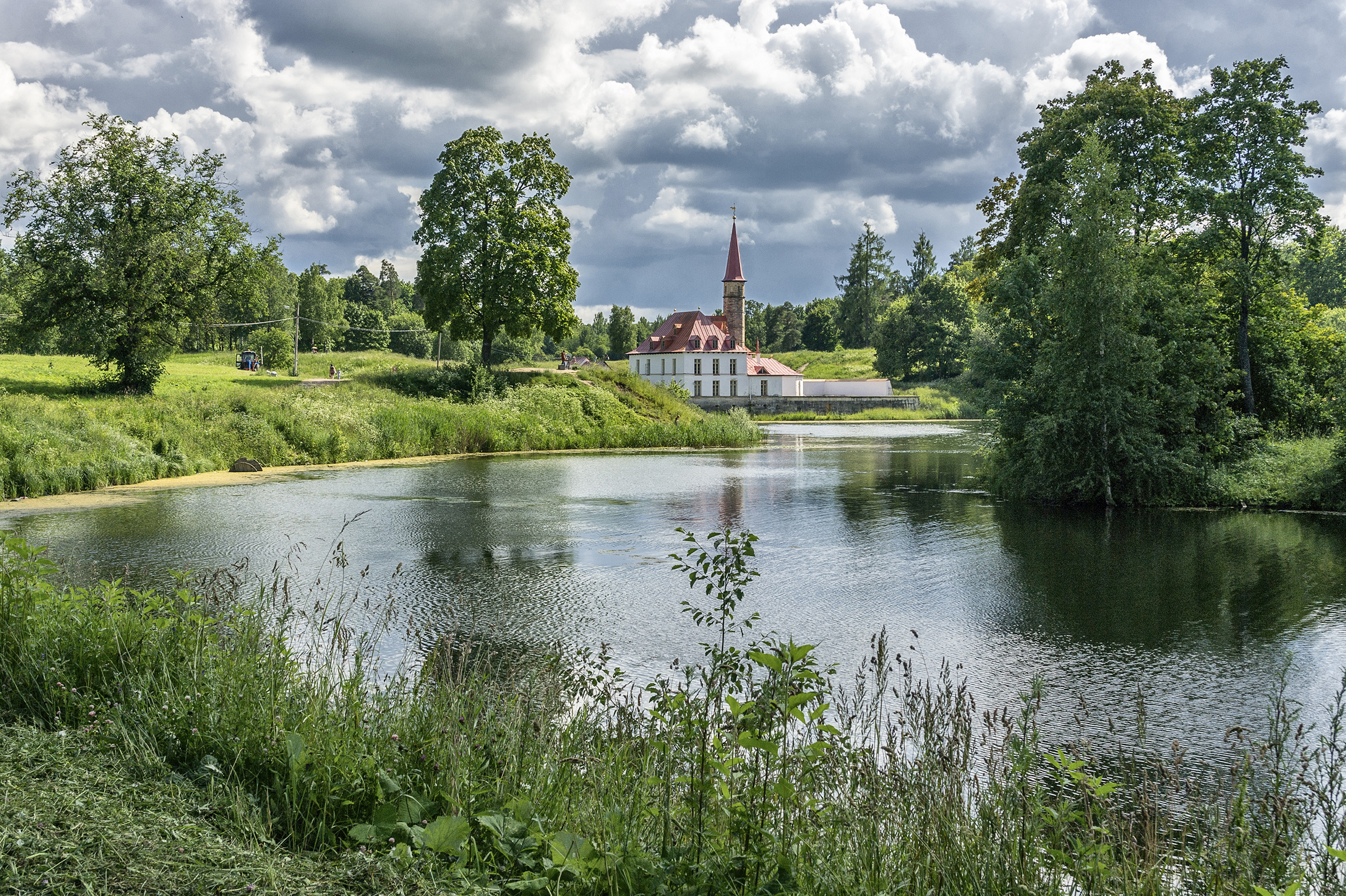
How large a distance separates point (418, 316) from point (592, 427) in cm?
6620

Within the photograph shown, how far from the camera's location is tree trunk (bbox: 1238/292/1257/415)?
24250mm

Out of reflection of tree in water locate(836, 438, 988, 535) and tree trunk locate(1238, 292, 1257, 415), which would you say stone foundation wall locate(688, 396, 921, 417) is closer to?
reflection of tree in water locate(836, 438, 988, 535)

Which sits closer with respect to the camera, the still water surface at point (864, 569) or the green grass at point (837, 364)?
the still water surface at point (864, 569)

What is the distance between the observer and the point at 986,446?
2477 cm

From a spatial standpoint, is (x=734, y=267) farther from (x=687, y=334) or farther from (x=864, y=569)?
(x=864, y=569)

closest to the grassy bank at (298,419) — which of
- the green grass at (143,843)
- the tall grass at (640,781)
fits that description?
the tall grass at (640,781)

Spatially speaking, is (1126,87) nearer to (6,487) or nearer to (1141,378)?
(1141,378)

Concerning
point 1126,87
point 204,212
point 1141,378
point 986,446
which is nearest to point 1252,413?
point 1141,378

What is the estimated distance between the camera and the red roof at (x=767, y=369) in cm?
9375

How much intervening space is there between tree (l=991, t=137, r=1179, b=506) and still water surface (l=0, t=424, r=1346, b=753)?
4.77 ft

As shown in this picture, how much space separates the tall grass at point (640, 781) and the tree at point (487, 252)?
1557 inches

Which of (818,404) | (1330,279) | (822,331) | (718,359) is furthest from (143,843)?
(822,331)

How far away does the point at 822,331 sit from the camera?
123 m

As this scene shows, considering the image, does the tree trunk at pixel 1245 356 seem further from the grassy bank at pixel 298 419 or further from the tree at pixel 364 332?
the tree at pixel 364 332
